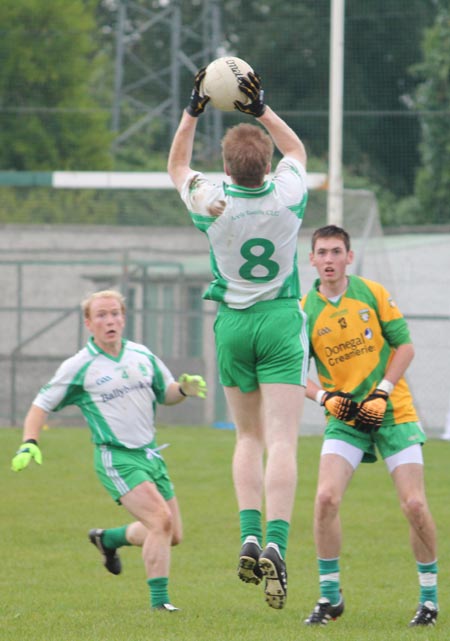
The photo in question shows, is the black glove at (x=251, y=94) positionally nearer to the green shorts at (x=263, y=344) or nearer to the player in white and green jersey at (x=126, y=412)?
the green shorts at (x=263, y=344)

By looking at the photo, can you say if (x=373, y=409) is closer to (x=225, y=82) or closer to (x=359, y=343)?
(x=359, y=343)

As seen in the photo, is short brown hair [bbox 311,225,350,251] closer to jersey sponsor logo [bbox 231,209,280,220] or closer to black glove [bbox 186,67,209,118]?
jersey sponsor logo [bbox 231,209,280,220]

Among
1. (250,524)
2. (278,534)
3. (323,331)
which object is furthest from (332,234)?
(278,534)

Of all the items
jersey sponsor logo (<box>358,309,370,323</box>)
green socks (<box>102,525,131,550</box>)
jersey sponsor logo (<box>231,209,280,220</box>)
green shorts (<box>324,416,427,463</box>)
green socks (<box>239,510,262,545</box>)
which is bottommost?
green socks (<box>102,525,131,550</box>)

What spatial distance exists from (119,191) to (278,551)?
19614 millimetres

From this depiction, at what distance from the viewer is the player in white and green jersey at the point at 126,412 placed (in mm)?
8320

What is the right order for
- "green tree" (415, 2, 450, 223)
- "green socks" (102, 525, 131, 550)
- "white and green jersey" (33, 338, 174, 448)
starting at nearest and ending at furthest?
"white and green jersey" (33, 338, 174, 448)
"green socks" (102, 525, 131, 550)
"green tree" (415, 2, 450, 223)

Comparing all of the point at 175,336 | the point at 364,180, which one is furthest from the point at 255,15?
the point at 175,336

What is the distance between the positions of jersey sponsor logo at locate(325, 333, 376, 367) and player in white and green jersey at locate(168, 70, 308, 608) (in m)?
0.80

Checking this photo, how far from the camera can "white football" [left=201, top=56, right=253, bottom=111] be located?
661cm

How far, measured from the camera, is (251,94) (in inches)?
260

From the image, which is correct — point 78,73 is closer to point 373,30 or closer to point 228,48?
point 228,48

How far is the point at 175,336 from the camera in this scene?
22297mm

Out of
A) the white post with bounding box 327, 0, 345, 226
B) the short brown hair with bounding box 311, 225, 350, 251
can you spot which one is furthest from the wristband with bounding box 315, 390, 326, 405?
the white post with bounding box 327, 0, 345, 226
